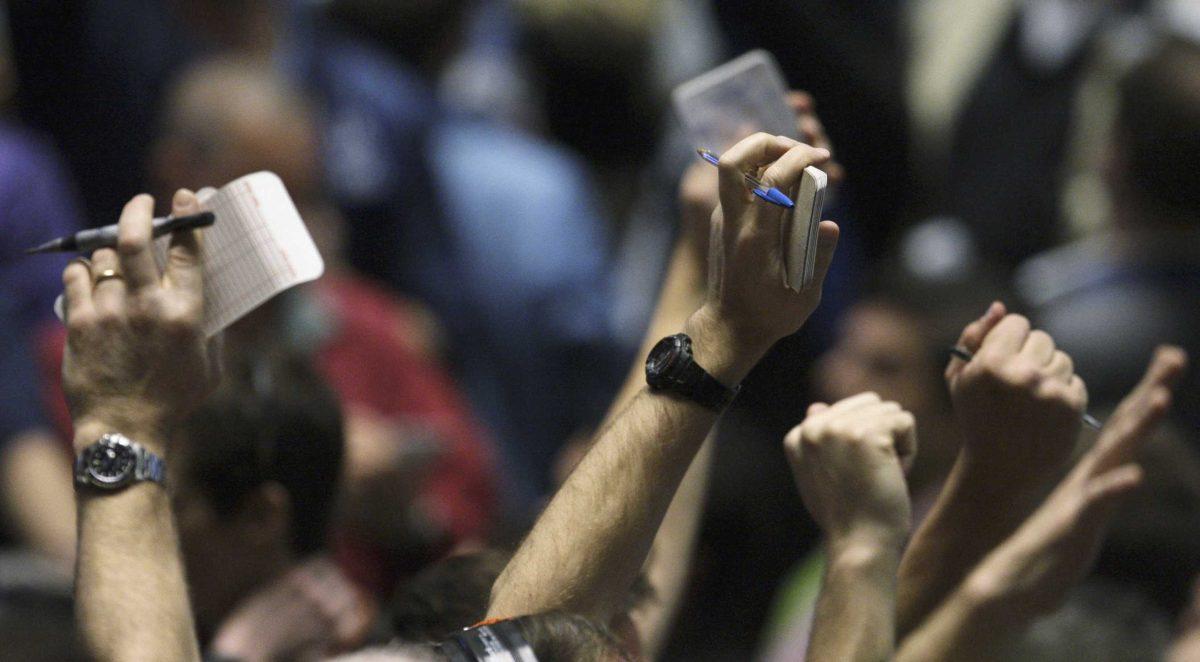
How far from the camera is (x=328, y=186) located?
4.15 m

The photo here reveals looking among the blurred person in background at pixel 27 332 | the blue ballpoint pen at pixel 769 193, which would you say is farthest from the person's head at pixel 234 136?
the blue ballpoint pen at pixel 769 193

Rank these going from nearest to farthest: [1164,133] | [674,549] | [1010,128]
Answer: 1. [674,549]
2. [1164,133]
3. [1010,128]

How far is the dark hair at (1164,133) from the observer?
3146 mm

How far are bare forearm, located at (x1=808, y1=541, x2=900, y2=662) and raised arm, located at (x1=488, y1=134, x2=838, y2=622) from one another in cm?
22

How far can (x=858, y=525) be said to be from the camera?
1.82 m

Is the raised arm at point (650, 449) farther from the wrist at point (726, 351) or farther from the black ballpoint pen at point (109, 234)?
Answer: the black ballpoint pen at point (109, 234)

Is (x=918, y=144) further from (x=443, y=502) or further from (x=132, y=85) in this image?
(x=132, y=85)

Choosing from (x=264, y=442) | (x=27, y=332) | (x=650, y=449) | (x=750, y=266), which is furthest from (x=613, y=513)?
(x=27, y=332)

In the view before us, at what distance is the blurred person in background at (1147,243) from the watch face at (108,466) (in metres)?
1.86

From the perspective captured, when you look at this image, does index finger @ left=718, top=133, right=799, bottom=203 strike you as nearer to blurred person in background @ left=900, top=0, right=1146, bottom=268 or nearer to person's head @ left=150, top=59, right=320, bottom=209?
person's head @ left=150, top=59, right=320, bottom=209

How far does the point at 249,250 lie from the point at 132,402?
0.19m

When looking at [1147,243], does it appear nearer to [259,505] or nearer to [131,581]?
[259,505]

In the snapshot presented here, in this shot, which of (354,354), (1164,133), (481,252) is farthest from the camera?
(481,252)

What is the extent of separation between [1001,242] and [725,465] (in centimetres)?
101
